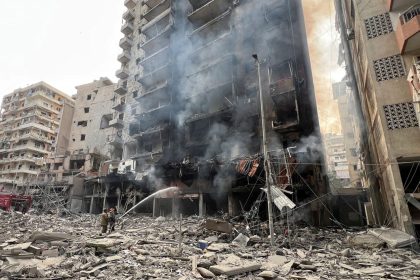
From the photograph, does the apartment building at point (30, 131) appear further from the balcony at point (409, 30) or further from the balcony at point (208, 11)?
the balcony at point (409, 30)

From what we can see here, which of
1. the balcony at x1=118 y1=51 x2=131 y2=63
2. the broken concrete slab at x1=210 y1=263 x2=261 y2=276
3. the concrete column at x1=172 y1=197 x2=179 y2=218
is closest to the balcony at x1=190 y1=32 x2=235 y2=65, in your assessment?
the concrete column at x1=172 y1=197 x2=179 y2=218

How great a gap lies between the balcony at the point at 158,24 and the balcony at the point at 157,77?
7755 millimetres

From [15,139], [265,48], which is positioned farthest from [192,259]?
[15,139]

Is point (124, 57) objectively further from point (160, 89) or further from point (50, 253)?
point (50, 253)

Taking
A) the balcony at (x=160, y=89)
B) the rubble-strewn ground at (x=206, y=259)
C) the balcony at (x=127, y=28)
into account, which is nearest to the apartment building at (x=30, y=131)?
the balcony at (x=127, y=28)

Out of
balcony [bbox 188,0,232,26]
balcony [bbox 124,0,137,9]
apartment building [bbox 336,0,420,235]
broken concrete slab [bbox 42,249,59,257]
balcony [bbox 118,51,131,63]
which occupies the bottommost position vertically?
broken concrete slab [bbox 42,249,59,257]

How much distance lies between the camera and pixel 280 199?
1391 cm

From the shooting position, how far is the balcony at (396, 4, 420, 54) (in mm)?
14369

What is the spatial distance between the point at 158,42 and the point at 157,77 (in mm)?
6541

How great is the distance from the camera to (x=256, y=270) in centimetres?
840

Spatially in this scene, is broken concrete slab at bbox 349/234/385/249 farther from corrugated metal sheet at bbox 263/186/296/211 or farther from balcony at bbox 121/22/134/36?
balcony at bbox 121/22/134/36

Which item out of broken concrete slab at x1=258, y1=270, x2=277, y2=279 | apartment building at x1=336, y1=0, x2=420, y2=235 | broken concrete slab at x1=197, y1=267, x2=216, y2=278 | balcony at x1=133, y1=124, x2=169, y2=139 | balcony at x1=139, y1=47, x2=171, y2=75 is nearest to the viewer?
broken concrete slab at x1=258, y1=270, x2=277, y2=279

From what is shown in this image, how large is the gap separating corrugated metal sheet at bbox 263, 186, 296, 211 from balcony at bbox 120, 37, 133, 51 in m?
46.7

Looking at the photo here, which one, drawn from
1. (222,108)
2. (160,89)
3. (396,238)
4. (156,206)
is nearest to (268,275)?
(396,238)
